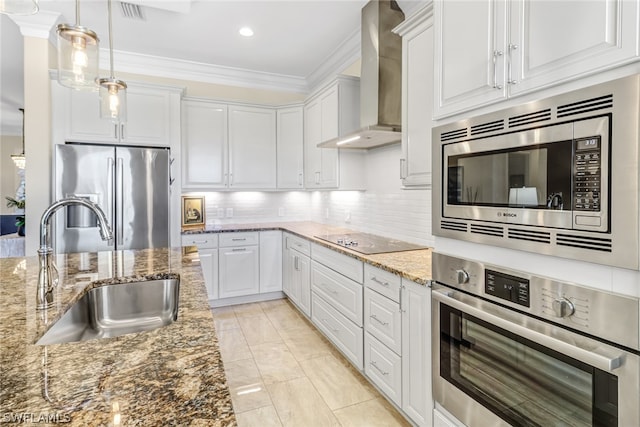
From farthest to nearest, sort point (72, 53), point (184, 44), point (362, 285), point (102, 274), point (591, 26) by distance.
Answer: point (184, 44) < point (362, 285) < point (102, 274) < point (72, 53) < point (591, 26)

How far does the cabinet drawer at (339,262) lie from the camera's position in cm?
239

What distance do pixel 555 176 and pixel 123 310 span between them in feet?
5.90

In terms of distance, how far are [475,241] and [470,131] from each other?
462 millimetres

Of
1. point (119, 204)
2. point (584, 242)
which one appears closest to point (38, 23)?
point (119, 204)

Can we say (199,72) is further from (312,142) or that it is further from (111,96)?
(111,96)

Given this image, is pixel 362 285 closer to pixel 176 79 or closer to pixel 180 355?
pixel 180 355

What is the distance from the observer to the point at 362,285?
234 cm

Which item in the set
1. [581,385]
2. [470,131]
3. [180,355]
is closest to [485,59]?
[470,131]

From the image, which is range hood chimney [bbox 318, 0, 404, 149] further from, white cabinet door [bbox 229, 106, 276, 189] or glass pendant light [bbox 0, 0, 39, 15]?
glass pendant light [bbox 0, 0, 39, 15]

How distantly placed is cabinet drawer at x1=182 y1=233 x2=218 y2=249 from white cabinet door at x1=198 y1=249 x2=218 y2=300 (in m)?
0.06

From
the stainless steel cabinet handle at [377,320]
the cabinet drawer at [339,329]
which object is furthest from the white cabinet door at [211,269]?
the stainless steel cabinet handle at [377,320]

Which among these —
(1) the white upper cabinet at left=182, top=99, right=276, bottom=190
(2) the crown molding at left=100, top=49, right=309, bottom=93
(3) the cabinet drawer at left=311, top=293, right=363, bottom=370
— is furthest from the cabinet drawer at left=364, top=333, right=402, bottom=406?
(2) the crown molding at left=100, top=49, right=309, bottom=93

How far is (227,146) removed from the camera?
417cm
